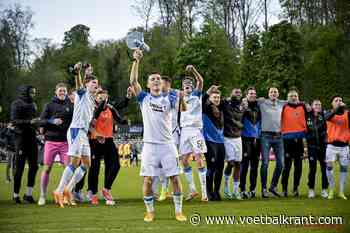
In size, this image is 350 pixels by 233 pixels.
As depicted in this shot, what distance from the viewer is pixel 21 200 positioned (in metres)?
13.5

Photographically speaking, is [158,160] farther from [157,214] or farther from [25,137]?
[25,137]

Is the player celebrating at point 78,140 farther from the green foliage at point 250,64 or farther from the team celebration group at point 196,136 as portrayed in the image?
the green foliage at point 250,64

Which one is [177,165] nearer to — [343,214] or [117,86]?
[343,214]

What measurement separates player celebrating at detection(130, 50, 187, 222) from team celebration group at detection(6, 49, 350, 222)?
1846 mm

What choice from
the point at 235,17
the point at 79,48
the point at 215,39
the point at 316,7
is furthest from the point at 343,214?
the point at 79,48

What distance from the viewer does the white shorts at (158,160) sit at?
969cm

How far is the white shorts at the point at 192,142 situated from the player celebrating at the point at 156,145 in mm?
3469

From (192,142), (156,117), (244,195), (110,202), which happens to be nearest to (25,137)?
→ (110,202)

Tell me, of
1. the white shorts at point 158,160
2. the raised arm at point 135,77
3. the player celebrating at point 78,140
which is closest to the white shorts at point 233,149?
the player celebrating at point 78,140

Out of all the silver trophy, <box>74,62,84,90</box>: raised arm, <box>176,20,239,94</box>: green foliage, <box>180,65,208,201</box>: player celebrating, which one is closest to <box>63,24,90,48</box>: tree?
<box>176,20,239,94</box>: green foliage

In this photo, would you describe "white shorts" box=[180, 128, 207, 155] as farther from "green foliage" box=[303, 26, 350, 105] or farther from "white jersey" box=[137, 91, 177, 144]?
"green foliage" box=[303, 26, 350, 105]

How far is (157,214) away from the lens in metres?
10.5

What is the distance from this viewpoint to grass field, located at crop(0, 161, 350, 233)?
337 inches

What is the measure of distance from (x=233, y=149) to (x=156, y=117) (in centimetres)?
434
